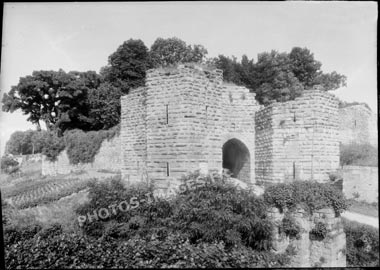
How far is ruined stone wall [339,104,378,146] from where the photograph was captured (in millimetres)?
17562

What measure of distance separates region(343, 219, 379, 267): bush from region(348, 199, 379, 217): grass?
1521 mm

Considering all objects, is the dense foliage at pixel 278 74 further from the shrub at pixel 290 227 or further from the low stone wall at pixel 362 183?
the shrub at pixel 290 227

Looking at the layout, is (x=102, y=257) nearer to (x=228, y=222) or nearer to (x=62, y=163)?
(x=228, y=222)

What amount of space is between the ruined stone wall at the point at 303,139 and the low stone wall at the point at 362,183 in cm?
223

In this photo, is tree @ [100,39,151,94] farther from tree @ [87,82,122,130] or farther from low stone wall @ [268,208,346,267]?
low stone wall @ [268,208,346,267]

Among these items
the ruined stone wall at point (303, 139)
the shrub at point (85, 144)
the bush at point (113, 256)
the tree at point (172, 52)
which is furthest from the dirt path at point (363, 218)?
the tree at point (172, 52)

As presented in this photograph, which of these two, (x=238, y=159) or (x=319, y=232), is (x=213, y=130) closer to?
(x=238, y=159)

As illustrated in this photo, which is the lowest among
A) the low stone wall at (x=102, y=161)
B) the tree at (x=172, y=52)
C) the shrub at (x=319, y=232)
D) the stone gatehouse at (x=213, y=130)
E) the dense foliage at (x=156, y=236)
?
the shrub at (x=319, y=232)

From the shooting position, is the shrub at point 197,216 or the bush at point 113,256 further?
the shrub at point 197,216

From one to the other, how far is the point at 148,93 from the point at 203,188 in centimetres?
365

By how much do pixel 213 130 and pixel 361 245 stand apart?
6.26 metres

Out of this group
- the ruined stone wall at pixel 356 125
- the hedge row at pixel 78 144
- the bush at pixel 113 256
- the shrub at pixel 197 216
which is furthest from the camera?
the hedge row at pixel 78 144

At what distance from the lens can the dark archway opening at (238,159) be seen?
1081cm

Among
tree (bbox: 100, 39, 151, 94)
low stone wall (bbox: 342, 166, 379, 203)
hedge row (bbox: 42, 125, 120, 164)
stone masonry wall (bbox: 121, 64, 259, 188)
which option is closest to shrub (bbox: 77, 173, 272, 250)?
stone masonry wall (bbox: 121, 64, 259, 188)
